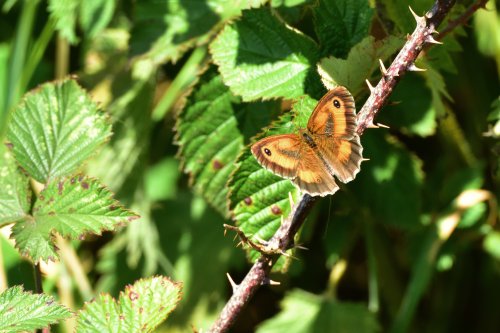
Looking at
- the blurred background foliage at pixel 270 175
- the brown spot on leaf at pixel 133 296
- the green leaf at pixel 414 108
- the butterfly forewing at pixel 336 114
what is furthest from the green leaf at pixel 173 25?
the brown spot on leaf at pixel 133 296

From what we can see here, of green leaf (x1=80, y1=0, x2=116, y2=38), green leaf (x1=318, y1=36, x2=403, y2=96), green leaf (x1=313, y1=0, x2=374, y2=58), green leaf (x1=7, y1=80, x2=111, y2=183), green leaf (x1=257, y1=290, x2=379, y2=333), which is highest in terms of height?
green leaf (x1=80, y1=0, x2=116, y2=38)

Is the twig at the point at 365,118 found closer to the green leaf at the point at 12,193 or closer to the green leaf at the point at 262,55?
the green leaf at the point at 262,55

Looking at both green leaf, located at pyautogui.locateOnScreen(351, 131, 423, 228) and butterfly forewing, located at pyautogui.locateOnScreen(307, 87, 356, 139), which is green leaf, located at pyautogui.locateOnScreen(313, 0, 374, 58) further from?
green leaf, located at pyautogui.locateOnScreen(351, 131, 423, 228)

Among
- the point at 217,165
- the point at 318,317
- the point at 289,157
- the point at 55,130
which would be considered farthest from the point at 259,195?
the point at 318,317

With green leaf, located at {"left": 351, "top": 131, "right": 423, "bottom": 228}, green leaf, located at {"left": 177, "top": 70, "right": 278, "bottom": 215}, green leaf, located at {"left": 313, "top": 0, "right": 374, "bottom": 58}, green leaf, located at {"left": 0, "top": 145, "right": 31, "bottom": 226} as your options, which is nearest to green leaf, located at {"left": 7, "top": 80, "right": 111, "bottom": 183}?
green leaf, located at {"left": 0, "top": 145, "right": 31, "bottom": 226}

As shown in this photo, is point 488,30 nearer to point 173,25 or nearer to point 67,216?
point 173,25

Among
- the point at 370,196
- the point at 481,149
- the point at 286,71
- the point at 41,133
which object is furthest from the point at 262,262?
the point at 481,149

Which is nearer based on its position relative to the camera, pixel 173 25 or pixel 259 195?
pixel 259 195
